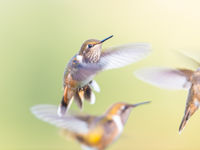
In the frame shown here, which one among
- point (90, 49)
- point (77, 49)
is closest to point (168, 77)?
point (90, 49)

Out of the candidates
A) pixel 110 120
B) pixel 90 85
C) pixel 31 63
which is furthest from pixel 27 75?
pixel 110 120

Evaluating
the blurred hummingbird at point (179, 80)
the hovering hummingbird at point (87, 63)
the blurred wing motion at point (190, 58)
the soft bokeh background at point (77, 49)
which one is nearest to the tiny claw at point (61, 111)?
the hovering hummingbird at point (87, 63)

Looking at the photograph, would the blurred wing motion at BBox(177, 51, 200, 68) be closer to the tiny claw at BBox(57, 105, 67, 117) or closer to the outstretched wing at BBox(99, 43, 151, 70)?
the outstretched wing at BBox(99, 43, 151, 70)

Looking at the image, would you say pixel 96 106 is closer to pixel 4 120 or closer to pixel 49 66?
pixel 49 66

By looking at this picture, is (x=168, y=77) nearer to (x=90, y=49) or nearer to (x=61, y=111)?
(x=90, y=49)

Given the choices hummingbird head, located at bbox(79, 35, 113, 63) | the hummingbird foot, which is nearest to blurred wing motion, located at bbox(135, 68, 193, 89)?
hummingbird head, located at bbox(79, 35, 113, 63)

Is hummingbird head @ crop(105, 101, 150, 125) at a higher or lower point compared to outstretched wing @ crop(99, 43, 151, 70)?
lower
